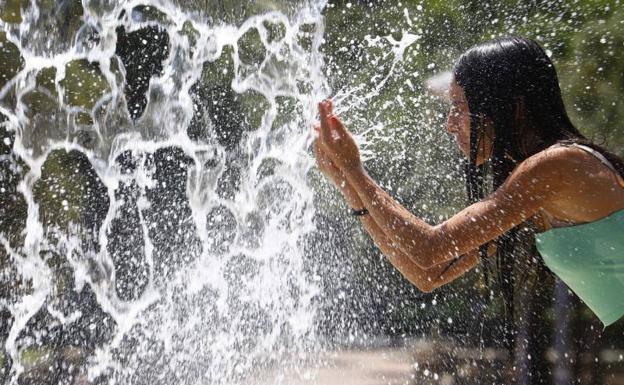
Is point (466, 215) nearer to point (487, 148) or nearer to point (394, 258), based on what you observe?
point (487, 148)

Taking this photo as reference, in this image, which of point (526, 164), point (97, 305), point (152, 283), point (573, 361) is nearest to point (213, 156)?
point (152, 283)

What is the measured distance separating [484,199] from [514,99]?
1.03ft

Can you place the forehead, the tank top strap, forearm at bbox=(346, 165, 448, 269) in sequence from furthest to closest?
the forehead → forearm at bbox=(346, 165, 448, 269) → the tank top strap

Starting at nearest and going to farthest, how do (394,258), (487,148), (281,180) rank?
(487,148) < (394,258) < (281,180)

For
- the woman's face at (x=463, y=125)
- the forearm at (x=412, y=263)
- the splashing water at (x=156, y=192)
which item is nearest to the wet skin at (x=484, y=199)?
the woman's face at (x=463, y=125)

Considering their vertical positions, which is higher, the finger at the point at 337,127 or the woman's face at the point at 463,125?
the finger at the point at 337,127

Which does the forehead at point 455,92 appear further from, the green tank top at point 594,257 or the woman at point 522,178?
the green tank top at point 594,257

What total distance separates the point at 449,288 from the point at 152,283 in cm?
337

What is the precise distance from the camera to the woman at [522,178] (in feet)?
5.77

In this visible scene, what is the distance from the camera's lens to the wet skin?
175cm

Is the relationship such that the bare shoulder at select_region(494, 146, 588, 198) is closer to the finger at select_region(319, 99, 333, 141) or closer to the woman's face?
the woman's face

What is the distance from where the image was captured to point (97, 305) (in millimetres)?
8086

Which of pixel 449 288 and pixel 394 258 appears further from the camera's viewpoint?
pixel 449 288

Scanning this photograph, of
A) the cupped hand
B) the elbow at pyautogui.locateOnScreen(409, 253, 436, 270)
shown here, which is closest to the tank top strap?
the elbow at pyautogui.locateOnScreen(409, 253, 436, 270)
